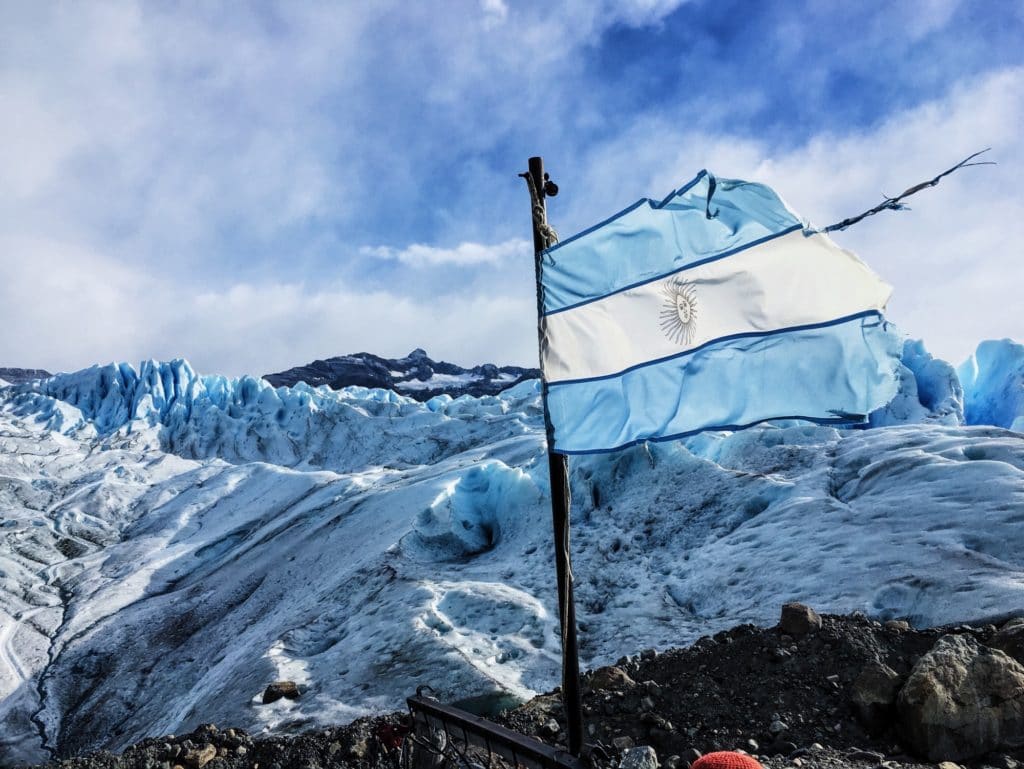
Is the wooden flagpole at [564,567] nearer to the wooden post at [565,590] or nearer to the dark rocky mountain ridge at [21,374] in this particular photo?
the wooden post at [565,590]

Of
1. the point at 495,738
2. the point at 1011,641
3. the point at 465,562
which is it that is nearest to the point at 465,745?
the point at 495,738

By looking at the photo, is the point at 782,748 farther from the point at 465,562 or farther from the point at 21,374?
the point at 21,374

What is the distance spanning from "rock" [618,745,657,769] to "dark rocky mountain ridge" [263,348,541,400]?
6465cm

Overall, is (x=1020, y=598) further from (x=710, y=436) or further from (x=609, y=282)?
(x=710, y=436)

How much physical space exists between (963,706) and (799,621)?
1639 millimetres

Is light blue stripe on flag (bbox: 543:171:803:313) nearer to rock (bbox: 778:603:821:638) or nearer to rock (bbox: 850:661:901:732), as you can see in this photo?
rock (bbox: 850:661:901:732)

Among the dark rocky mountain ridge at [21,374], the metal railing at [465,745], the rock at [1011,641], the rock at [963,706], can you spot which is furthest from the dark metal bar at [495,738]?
the dark rocky mountain ridge at [21,374]

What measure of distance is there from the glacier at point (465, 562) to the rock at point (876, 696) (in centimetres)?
229

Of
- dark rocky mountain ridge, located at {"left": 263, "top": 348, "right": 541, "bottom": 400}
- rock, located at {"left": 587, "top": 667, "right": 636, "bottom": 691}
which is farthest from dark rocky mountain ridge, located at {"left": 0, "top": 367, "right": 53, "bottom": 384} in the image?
rock, located at {"left": 587, "top": 667, "right": 636, "bottom": 691}

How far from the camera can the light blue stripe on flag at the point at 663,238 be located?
3.61 m

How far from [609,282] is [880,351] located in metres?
1.53

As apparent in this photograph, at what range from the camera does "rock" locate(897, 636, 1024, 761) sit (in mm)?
4363

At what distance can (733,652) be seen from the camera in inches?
234

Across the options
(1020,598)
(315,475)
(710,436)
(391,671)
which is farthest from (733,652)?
(315,475)
